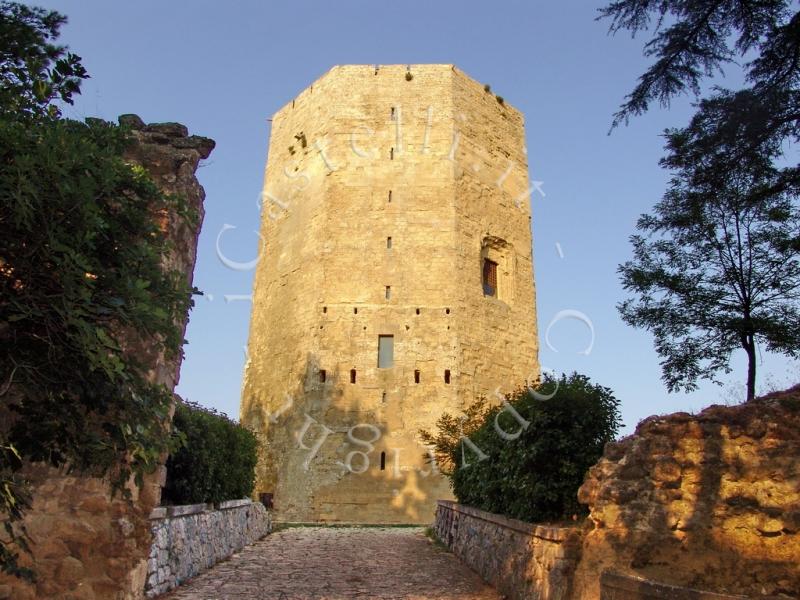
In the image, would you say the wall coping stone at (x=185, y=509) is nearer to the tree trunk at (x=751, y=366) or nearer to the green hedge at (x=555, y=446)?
the green hedge at (x=555, y=446)

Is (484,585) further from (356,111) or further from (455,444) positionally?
(356,111)

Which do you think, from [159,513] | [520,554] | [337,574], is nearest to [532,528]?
[520,554]

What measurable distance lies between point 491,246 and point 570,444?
564 inches

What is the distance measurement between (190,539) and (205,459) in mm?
931

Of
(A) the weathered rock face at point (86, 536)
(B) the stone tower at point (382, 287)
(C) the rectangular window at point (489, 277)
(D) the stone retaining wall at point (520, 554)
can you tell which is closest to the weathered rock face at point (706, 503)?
(D) the stone retaining wall at point (520, 554)

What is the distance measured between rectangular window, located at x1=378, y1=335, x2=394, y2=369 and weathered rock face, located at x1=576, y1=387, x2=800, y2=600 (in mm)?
12647

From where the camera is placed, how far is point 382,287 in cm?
1747

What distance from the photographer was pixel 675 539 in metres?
3.77

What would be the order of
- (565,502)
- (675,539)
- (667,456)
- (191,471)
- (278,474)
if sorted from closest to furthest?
(675,539) → (667,456) → (565,502) → (191,471) → (278,474)

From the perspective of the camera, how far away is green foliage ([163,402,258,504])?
6691mm

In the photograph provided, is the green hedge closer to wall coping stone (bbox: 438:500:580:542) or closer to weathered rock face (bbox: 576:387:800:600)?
wall coping stone (bbox: 438:500:580:542)

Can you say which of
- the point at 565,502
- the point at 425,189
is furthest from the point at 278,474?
the point at 565,502

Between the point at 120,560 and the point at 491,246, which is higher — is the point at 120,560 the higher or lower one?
the lower one

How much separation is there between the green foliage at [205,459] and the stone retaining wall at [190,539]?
0.63ft
